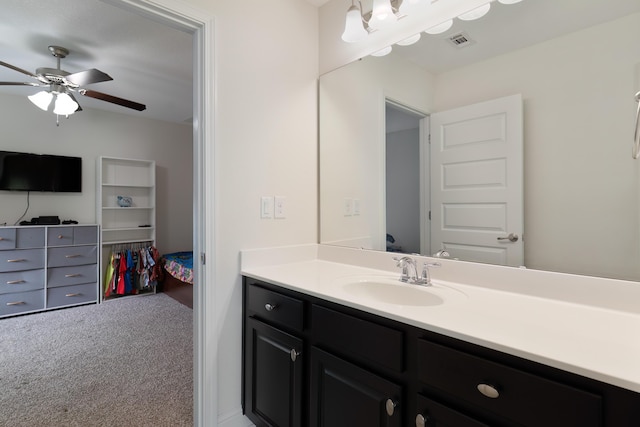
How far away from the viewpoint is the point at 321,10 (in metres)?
2.00

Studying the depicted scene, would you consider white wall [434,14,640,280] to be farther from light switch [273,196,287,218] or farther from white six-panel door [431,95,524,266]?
light switch [273,196,287,218]

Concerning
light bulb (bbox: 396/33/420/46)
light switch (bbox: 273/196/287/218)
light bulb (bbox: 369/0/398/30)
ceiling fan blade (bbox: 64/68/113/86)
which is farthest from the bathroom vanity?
ceiling fan blade (bbox: 64/68/113/86)

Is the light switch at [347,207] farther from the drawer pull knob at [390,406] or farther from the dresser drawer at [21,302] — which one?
the dresser drawer at [21,302]

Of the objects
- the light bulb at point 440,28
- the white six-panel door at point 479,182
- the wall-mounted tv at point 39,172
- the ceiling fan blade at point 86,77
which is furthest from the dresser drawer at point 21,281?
the light bulb at point 440,28

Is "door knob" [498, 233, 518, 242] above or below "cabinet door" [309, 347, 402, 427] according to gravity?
above

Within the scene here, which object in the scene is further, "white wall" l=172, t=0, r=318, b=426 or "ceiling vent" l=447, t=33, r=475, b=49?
"white wall" l=172, t=0, r=318, b=426

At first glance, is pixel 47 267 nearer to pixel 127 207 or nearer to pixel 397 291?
pixel 127 207

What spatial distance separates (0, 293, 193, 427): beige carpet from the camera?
Result: 5.80 ft

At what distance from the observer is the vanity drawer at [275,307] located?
1301 millimetres

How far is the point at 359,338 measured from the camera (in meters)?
1.06

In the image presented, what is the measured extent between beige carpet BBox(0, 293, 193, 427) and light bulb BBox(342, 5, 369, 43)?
7.61 feet

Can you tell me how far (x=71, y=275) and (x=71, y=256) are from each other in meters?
0.23

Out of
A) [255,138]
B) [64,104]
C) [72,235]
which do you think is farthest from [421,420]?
[72,235]

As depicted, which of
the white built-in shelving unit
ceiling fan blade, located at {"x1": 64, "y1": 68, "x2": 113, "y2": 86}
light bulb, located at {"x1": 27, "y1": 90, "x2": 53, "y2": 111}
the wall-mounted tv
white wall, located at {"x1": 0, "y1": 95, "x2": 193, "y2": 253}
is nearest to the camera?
ceiling fan blade, located at {"x1": 64, "y1": 68, "x2": 113, "y2": 86}
